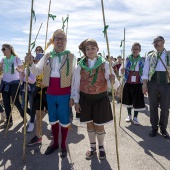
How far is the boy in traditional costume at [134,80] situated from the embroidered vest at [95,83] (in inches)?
84.9

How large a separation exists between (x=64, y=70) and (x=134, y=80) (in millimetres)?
2471

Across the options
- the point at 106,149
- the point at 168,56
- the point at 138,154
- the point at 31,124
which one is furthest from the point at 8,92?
the point at 168,56

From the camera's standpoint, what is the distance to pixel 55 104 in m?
3.71

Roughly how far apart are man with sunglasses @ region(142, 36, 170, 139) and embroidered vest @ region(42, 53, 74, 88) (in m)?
1.75

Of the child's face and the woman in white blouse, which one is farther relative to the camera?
the woman in white blouse

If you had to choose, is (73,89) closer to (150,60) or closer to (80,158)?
(80,158)

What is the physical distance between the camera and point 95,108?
351 cm

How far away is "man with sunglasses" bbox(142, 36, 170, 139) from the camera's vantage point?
441cm

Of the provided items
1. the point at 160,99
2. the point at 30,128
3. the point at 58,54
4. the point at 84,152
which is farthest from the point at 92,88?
the point at 30,128

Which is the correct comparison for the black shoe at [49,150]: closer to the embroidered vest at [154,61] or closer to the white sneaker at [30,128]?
the white sneaker at [30,128]

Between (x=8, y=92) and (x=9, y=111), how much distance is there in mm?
490

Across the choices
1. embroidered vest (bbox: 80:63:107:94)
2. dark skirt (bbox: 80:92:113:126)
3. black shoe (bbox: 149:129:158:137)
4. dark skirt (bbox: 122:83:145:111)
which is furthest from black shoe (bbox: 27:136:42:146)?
dark skirt (bbox: 122:83:145:111)

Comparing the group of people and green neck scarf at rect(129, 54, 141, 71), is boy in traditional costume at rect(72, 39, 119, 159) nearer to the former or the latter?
the group of people

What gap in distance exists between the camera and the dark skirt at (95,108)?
3.49m
